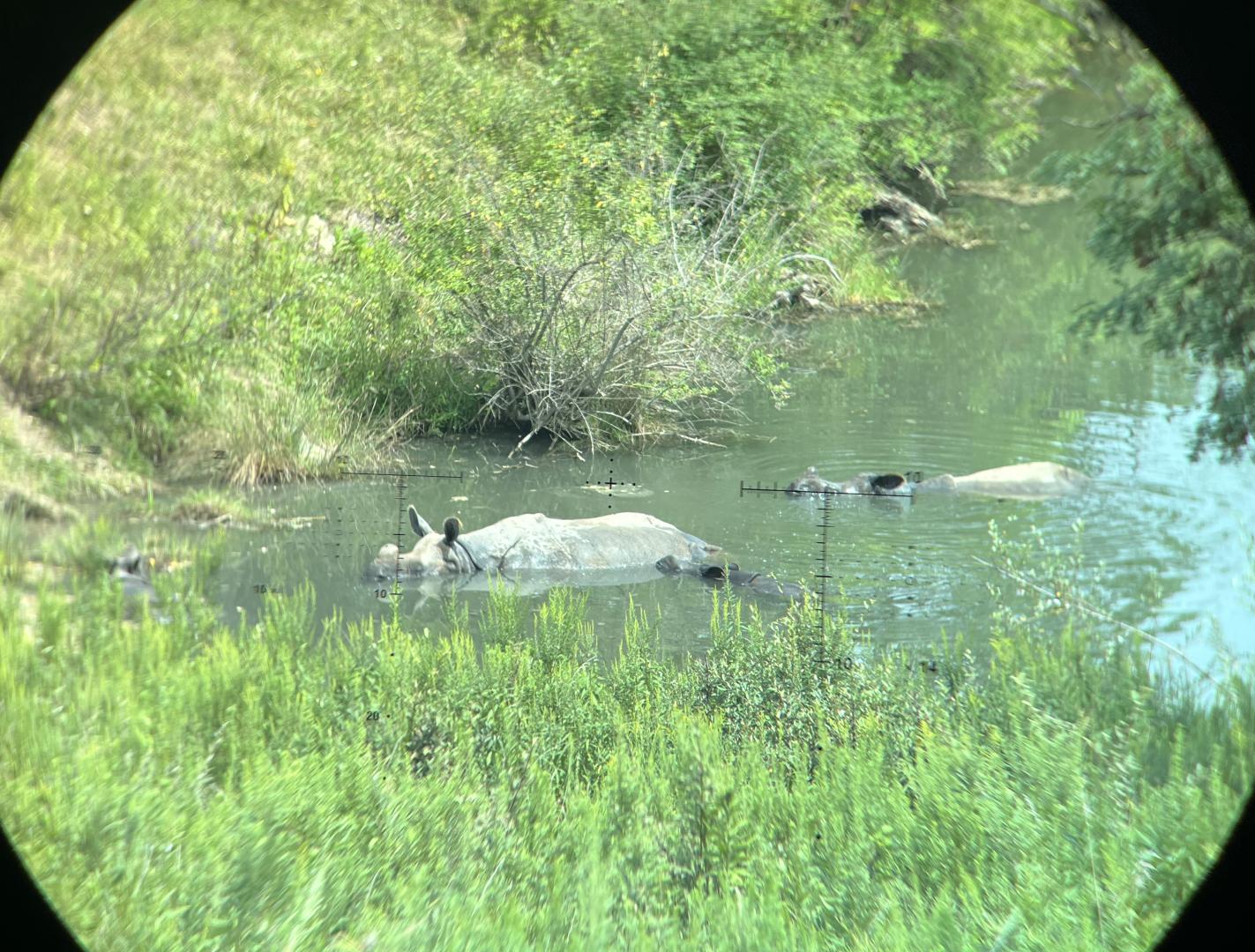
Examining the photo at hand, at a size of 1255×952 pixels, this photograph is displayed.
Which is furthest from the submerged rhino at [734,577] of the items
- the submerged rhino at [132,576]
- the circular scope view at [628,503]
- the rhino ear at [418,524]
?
the submerged rhino at [132,576]

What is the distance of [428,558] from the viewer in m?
4.52

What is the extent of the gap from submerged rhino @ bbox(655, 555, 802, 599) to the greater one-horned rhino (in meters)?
0.04

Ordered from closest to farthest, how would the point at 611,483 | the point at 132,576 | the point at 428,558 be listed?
the point at 132,576
the point at 428,558
the point at 611,483

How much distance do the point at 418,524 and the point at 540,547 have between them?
1.75ft

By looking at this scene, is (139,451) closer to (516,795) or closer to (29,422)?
(29,422)

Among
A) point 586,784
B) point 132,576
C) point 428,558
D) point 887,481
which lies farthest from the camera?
point 887,481

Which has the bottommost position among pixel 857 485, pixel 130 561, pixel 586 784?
pixel 586 784

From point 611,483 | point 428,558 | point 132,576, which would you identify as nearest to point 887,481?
point 611,483

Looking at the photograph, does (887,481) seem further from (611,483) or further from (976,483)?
(611,483)

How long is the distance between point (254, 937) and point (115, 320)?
2.62m

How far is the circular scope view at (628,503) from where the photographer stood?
317 centimetres

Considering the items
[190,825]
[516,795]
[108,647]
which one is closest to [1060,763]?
[516,795]

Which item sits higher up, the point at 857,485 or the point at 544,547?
the point at 857,485

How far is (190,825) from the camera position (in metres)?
3.17
